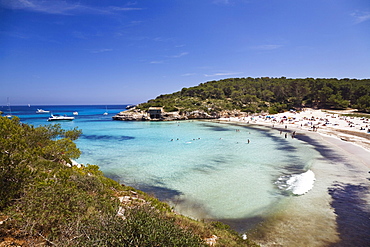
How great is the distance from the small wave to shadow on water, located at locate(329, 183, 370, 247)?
1564 millimetres

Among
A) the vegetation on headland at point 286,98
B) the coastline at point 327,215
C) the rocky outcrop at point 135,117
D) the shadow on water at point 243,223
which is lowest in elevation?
the shadow on water at point 243,223

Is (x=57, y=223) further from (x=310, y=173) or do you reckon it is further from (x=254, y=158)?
(x=254, y=158)

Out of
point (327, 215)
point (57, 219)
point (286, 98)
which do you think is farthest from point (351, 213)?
point (286, 98)

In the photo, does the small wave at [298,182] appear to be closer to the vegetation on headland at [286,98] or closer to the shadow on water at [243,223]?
the shadow on water at [243,223]

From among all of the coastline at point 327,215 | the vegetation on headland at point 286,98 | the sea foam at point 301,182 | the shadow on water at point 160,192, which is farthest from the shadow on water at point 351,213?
the vegetation on headland at point 286,98

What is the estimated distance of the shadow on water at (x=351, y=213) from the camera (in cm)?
925

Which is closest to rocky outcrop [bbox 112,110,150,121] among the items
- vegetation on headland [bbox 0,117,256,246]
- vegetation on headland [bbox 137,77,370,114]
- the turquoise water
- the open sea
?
vegetation on headland [bbox 137,77,370,114]

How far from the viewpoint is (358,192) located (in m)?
14.2

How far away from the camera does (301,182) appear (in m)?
Answer: 16.2

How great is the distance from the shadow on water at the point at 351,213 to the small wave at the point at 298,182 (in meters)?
1.56

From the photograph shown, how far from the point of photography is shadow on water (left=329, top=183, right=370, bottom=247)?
9250 millimetres

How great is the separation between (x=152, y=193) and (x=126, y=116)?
6864 cm

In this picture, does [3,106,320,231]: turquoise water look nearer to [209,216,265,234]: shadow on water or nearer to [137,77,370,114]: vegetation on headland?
[209,216,265,234]: shadow on water

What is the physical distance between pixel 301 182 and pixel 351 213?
4736 mm
